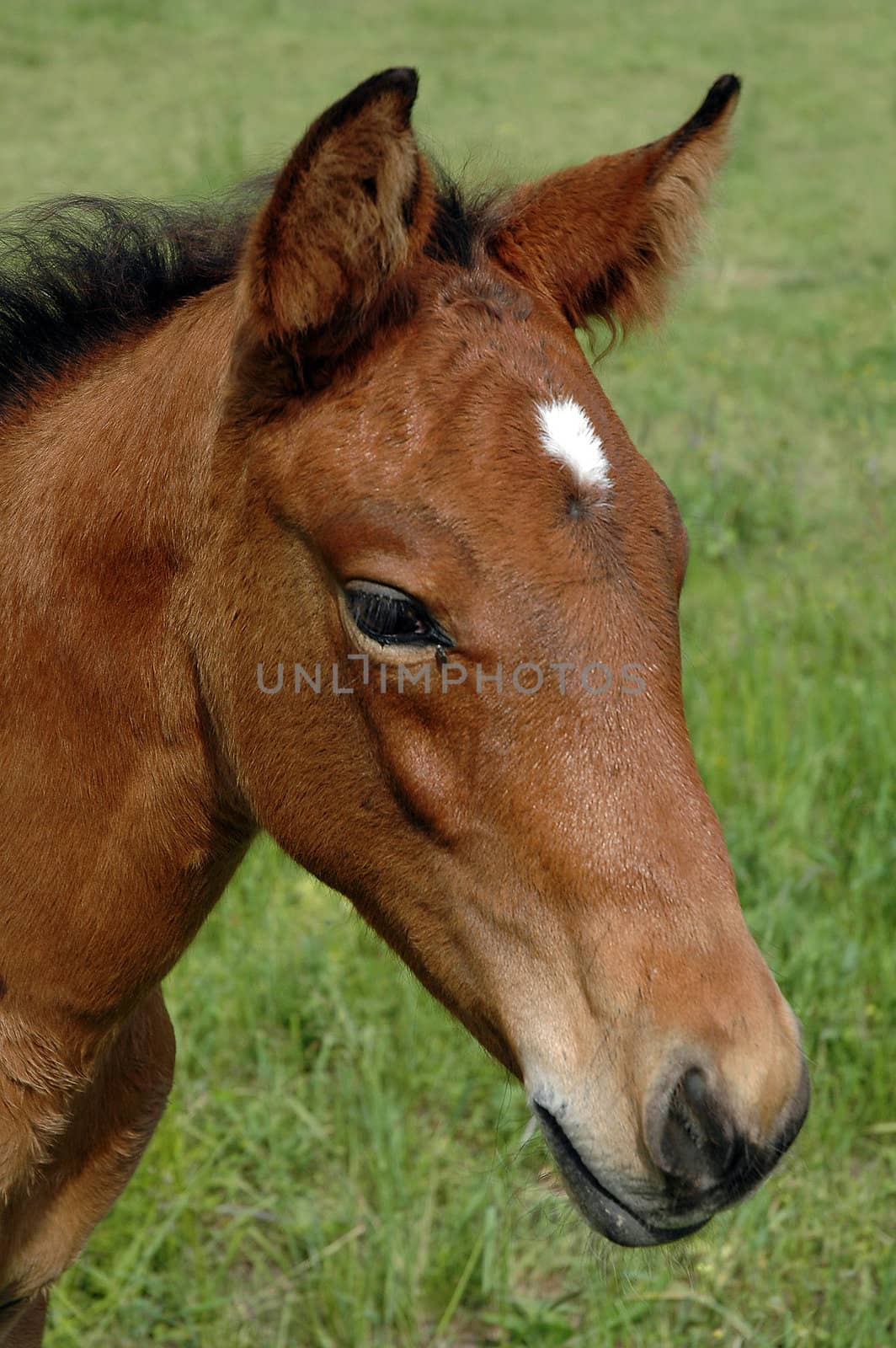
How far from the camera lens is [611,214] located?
2160 mm

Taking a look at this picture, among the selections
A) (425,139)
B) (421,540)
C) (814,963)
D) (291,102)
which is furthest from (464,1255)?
(291,102)

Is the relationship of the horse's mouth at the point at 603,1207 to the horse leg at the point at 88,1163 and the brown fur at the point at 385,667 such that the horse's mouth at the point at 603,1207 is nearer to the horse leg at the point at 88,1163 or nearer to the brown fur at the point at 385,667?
the brown fur at the point at 385,667

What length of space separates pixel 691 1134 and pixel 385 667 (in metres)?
0.69

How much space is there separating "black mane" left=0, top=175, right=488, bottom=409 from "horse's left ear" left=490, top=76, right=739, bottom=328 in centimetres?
44

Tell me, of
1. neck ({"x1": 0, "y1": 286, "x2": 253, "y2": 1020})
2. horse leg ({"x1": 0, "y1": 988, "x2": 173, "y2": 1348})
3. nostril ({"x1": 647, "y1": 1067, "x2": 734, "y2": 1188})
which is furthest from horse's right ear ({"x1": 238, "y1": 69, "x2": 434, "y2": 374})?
horse leg ({"x1": 0, "y1": 988, "x2": 173, "y2": 1348})

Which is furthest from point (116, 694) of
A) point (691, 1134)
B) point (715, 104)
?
point (715, 104)

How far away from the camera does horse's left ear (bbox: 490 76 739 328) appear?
2115mm

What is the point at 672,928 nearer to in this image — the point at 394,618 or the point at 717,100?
the point at 394,618

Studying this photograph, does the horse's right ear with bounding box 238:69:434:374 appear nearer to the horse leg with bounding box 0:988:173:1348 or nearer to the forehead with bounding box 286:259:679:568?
the forehead with bounding box 286:259:679:568

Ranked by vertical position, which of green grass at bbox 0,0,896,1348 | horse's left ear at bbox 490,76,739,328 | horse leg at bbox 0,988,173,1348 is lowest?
green grass at bbox 0,0,896,1348

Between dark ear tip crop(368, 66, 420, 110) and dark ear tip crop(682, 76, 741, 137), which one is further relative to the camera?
dark ear tip crop(682, 76, 741, 137)

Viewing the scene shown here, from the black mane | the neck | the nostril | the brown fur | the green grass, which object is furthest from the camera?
the green grass

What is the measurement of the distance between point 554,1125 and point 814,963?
7.21ft

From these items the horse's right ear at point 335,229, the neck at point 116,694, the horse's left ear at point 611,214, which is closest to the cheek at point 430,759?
the neck at point 116,694
